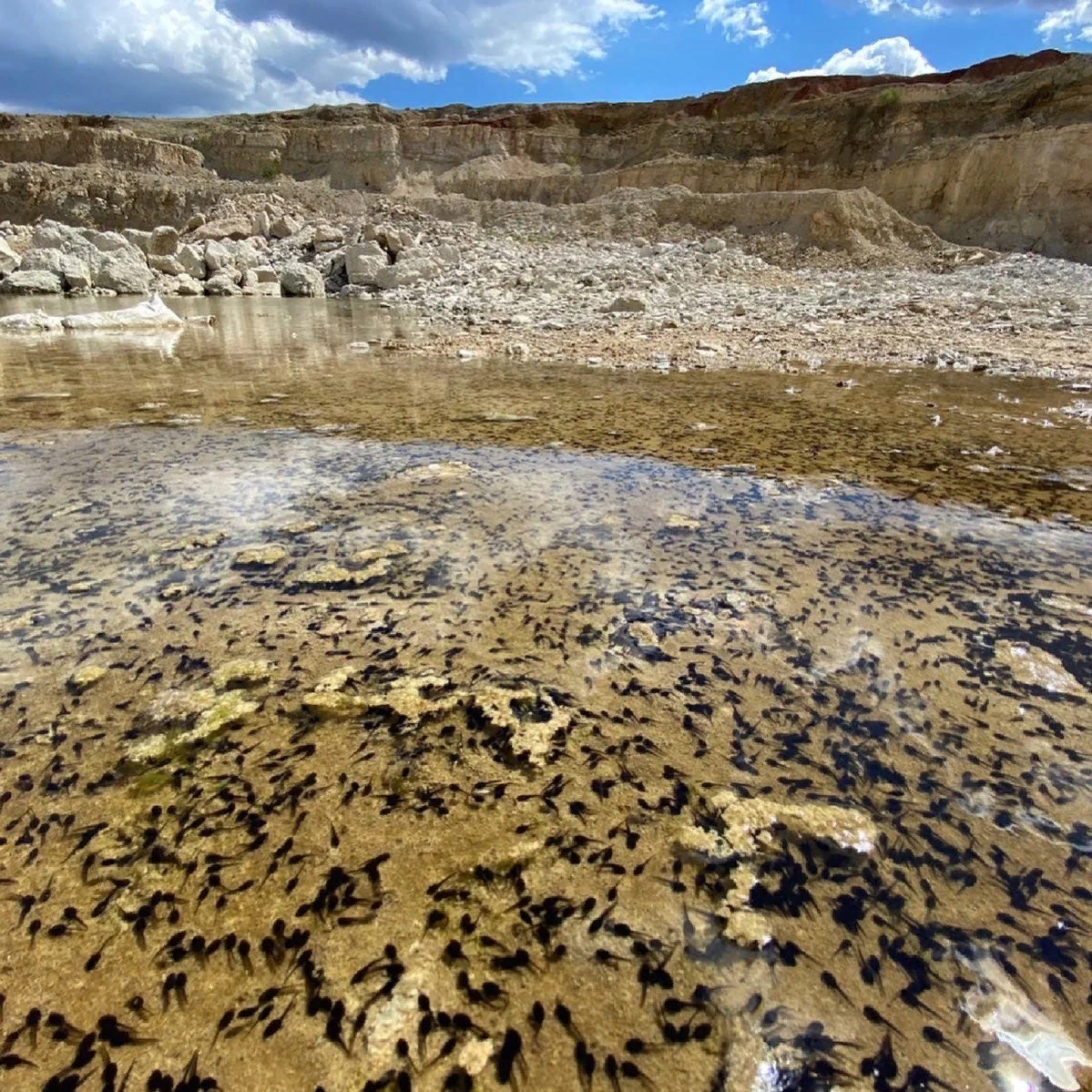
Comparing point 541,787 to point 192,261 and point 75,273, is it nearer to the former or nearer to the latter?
point 75,273

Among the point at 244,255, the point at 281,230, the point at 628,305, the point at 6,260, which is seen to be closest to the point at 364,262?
the point at 244,255

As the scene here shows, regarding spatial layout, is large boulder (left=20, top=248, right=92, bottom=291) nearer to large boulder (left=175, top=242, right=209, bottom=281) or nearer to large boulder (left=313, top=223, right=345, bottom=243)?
large boulder (left=175, top=242, right=209, bottom=281)

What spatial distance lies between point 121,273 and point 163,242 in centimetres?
727

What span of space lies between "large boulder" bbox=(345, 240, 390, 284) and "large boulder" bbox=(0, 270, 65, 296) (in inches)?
414

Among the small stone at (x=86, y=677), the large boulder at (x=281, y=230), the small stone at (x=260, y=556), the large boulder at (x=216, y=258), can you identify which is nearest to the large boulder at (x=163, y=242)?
the large boulder at (x=216, y=258)

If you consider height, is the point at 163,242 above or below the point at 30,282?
above

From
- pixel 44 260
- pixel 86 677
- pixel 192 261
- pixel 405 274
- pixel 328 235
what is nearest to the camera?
pixel 86 677

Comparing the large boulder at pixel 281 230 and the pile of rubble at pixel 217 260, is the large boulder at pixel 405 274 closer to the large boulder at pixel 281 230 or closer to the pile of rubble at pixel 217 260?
the pile of rubble at pixel 217 260

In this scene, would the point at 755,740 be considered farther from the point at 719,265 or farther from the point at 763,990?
the point at 719,265

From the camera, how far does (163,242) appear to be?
1231 inches

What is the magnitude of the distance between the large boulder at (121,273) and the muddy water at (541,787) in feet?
87.0

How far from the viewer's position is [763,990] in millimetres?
1439

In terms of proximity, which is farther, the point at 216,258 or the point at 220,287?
the point at 216,258

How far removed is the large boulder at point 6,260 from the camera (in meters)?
24.9
